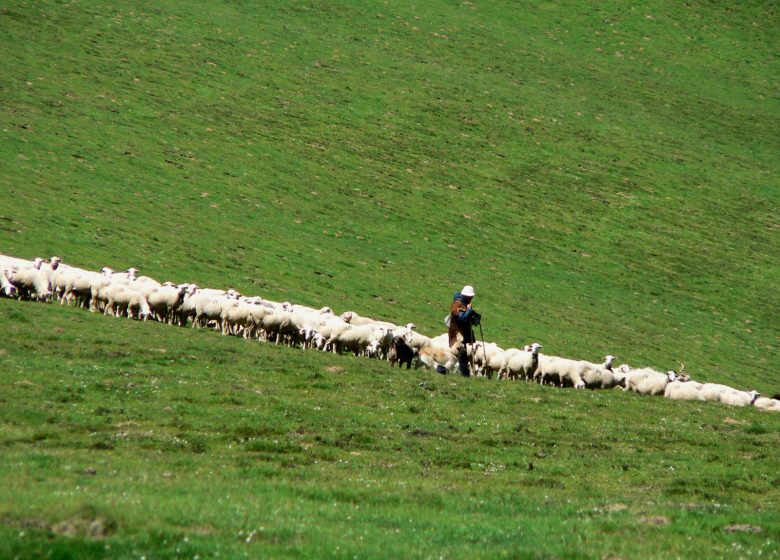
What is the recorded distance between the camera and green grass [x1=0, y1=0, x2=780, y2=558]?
13438 millimetres

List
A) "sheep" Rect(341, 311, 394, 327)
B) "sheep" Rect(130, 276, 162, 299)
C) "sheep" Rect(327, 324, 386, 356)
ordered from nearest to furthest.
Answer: "sheep" Rect(327, 324, 386, 356), "sheep" Rect(130, 276, 162, 299), "sheep" Rect(341, 311, 394, 327)

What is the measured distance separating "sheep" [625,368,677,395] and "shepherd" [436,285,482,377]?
5.27 metres

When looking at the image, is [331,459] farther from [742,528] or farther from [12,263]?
[12,263]

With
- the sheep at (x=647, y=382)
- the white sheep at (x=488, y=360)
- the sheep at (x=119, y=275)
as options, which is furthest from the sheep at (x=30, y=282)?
the sheep at (x=647, y=382)

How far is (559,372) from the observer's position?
28.0 meters

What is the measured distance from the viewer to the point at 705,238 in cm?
5666

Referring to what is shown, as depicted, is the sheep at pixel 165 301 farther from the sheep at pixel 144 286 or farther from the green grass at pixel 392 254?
the green grass at pixel 392 254

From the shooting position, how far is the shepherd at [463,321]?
25.6 m

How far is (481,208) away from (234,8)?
26498mm

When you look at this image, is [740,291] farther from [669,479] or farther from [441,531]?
[441,531]

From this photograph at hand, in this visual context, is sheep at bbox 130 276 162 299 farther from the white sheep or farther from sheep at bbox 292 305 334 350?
the white sheep

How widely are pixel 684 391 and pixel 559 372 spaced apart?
3378 millimetres

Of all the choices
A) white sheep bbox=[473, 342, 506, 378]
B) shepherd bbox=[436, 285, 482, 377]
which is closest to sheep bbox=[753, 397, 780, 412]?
white sheep bbox=[473, 342, 506, 378]

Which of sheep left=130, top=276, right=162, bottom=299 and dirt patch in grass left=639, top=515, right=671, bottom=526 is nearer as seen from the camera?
dirt patch in grass left=639, top=515, right=671, bottom=526
